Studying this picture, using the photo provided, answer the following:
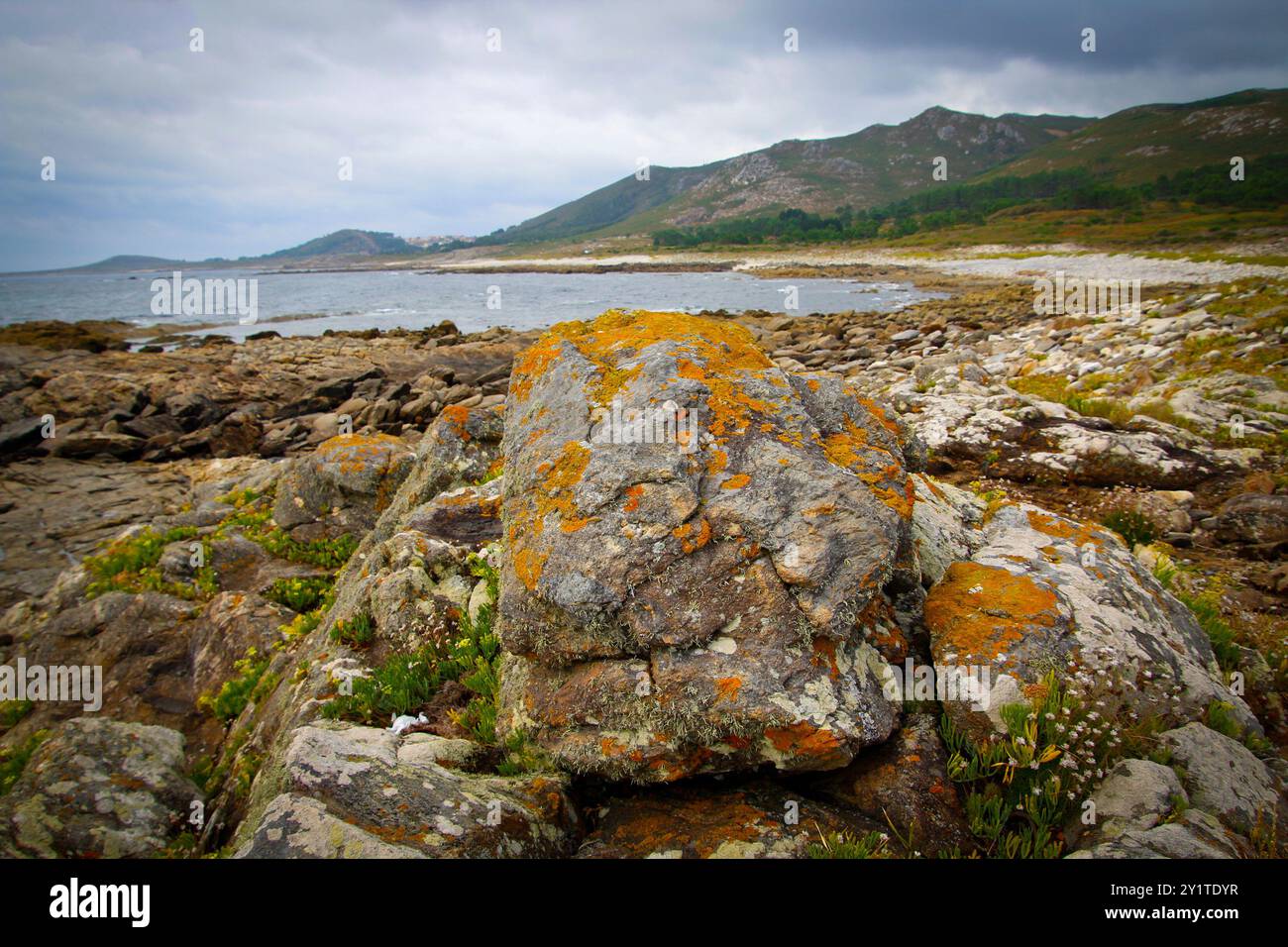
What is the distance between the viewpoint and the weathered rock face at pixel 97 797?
4445 millimetres

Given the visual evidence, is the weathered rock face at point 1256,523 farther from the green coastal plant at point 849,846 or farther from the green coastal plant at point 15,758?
the green coastal plant at point 15,758

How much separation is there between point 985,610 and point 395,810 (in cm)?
420

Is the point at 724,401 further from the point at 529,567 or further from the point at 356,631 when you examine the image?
the point at 356,631

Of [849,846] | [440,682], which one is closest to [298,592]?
[440,682]

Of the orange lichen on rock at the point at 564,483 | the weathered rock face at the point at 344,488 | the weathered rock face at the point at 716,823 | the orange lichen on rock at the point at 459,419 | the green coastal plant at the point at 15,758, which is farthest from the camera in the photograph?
the weathered rock face at the point at 344,488

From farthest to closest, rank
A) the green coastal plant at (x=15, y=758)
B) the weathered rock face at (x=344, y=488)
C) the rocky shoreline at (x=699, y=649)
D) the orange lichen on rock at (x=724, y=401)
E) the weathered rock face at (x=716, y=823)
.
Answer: the weathered rock face at (x=344, y=488)
the green coastal plant at (x=15, y=758)
the orange lichen on rock at (x=724, y=401)
the rocky shoreline at (x=699, y=649)
the weathered rock face at (x=716, y=823)

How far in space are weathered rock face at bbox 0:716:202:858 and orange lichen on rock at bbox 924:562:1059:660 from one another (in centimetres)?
618

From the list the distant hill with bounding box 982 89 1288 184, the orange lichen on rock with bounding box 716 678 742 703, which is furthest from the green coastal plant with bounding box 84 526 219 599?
the distant hill with bounding box 982 89 1288 184

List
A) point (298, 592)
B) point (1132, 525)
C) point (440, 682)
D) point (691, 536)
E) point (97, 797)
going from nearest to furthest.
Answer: point (691, 536) < point (97, 797) < point (440, 682) < point (1132, 525) < point (298, 592)

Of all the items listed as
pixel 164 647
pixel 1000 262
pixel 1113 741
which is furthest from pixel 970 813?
pixel 1000 262

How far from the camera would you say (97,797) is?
477cm

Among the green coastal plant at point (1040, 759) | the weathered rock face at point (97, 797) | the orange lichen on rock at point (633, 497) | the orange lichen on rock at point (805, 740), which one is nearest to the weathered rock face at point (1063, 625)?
the green coastal plant at point (1040, 759)

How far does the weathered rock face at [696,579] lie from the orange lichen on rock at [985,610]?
429mm

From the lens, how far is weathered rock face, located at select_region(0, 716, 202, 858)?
445 centimetres
